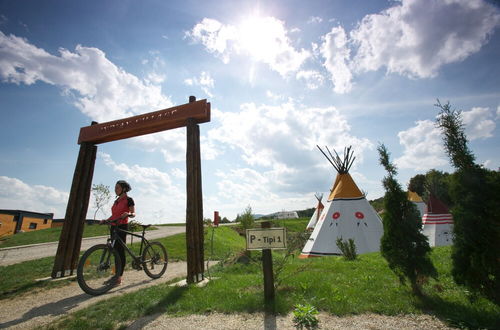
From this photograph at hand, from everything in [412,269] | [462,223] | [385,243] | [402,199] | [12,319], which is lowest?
[12,319]

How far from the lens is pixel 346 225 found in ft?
40.7

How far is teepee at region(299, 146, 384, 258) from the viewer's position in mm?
12000

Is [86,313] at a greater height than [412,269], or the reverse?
[412,269]

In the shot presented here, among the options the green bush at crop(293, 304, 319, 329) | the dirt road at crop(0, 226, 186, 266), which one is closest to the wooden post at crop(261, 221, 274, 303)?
the green bush at crop(293, 304, 319, 329)

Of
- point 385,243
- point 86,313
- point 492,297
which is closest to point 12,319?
point 86,313

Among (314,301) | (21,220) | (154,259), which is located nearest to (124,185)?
(154,259)

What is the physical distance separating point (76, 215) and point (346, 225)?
11.6 meters

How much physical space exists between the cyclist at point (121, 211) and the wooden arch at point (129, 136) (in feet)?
5.06

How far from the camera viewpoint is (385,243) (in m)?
4.11

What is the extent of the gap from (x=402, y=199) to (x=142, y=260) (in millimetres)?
6186

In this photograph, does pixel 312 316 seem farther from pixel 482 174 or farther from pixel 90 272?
pixel 90 272

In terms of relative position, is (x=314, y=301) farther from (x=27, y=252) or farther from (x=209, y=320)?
(x=27, y=252)

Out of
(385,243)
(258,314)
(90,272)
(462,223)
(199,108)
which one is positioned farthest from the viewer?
(90,272)

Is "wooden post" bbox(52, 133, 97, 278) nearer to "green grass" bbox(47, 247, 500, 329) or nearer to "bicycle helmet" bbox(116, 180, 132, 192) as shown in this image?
"bicycle helmet" bbox(116, 180, 132, 192)
